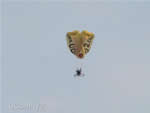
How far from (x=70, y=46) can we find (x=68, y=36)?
2426mm

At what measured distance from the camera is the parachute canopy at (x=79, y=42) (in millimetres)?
123250

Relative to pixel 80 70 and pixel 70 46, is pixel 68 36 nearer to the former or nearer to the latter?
pixel 70 46

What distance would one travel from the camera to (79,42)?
12369 cm

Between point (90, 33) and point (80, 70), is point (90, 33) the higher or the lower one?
the higher one

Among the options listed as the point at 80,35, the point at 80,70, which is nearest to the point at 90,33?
the point at 80,35

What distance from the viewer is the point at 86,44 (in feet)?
408

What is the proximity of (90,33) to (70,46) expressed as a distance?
5.39 meters

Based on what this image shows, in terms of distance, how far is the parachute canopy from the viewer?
123250 millimetres

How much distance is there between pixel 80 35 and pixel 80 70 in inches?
363

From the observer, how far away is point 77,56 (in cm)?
12356

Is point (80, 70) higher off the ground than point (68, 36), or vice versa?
point (68, 36)

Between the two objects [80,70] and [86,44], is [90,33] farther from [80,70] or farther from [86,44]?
[80,70]

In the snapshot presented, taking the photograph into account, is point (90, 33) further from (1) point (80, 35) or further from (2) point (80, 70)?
(2) point (80, 70)

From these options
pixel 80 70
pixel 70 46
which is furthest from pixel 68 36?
pixel 80 70
